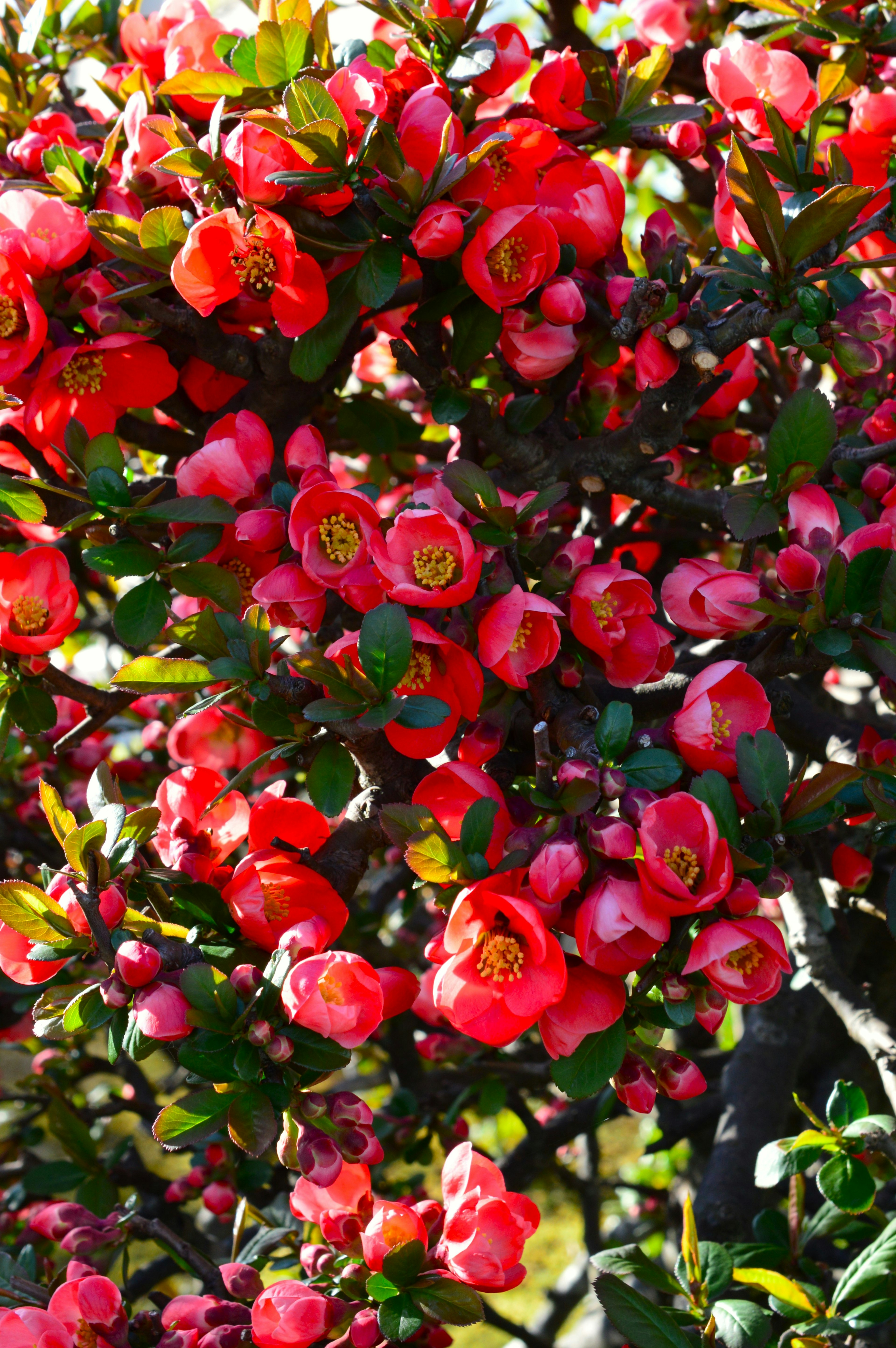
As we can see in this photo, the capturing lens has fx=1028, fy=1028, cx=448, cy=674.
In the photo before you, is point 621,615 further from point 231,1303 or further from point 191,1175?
point 191,1175

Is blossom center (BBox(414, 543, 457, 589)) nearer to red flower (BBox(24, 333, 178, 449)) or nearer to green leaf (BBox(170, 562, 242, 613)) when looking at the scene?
green leaf (BBox(170, 562, 242, 613))

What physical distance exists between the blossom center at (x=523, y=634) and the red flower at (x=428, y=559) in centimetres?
6

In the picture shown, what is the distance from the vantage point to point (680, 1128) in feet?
6.36

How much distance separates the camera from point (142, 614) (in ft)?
3.28

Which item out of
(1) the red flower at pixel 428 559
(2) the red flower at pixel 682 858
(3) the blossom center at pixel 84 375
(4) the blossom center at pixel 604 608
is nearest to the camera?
(2) the red flower at pixel 682 858

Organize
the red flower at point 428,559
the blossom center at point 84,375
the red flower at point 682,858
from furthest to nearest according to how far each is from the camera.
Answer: the blossom center at point 84,375 → the red flower at point 428,559 → the red flower at point 682,858

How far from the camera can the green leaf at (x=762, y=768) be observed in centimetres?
85

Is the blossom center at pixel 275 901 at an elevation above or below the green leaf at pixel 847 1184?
above

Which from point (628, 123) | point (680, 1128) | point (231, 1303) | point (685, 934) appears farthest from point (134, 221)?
point (680, 1128)

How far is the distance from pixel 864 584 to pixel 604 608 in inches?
9.2

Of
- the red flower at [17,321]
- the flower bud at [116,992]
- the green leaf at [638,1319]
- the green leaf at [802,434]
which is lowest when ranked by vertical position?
the green leaf at [638,1319]

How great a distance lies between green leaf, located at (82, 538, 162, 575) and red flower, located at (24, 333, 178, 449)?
155 millimetres

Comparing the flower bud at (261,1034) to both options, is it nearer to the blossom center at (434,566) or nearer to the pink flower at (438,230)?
the blossom center at (434,566)

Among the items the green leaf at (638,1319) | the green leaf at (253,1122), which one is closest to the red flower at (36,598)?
the green leaf at (253,1122)
